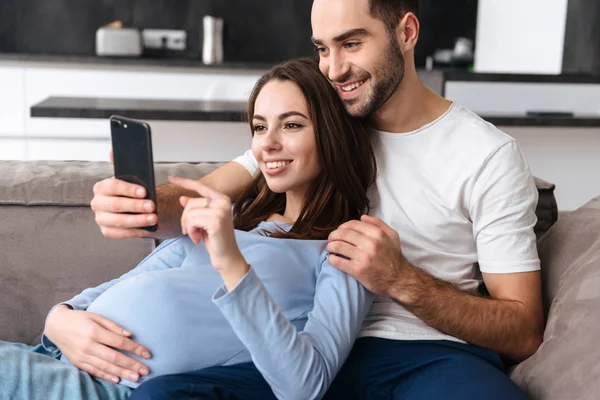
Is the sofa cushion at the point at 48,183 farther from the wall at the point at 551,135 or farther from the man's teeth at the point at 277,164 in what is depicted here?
the wall at the point at 551,135

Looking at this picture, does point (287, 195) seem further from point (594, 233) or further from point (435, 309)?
point (594, 233)

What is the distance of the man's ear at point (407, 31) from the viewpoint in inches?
71.3

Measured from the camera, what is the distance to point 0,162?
1.97 metres

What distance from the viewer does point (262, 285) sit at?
4.25 ft

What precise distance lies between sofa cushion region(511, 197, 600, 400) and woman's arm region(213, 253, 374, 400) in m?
0.36

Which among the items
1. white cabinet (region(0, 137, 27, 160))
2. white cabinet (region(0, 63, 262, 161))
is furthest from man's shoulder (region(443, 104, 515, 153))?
white cabinet (region(0, 137, 27, 160))

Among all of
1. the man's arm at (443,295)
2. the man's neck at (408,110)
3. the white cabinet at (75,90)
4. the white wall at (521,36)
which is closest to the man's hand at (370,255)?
the man's arm at (443,295)

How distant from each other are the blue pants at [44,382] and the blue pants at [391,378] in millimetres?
128

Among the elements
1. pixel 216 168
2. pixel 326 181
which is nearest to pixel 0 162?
pixel 216 168

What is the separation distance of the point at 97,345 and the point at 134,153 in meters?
0.38

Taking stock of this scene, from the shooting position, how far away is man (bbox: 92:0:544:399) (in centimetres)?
147

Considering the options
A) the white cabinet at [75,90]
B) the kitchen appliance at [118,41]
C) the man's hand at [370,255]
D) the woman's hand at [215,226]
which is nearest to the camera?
the woman's hand at [215,226]

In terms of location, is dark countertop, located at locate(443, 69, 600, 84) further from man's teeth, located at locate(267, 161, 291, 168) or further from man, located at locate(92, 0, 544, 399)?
man's teeth, located at locate(267, 161, 291, 168)

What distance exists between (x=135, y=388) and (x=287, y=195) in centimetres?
56
